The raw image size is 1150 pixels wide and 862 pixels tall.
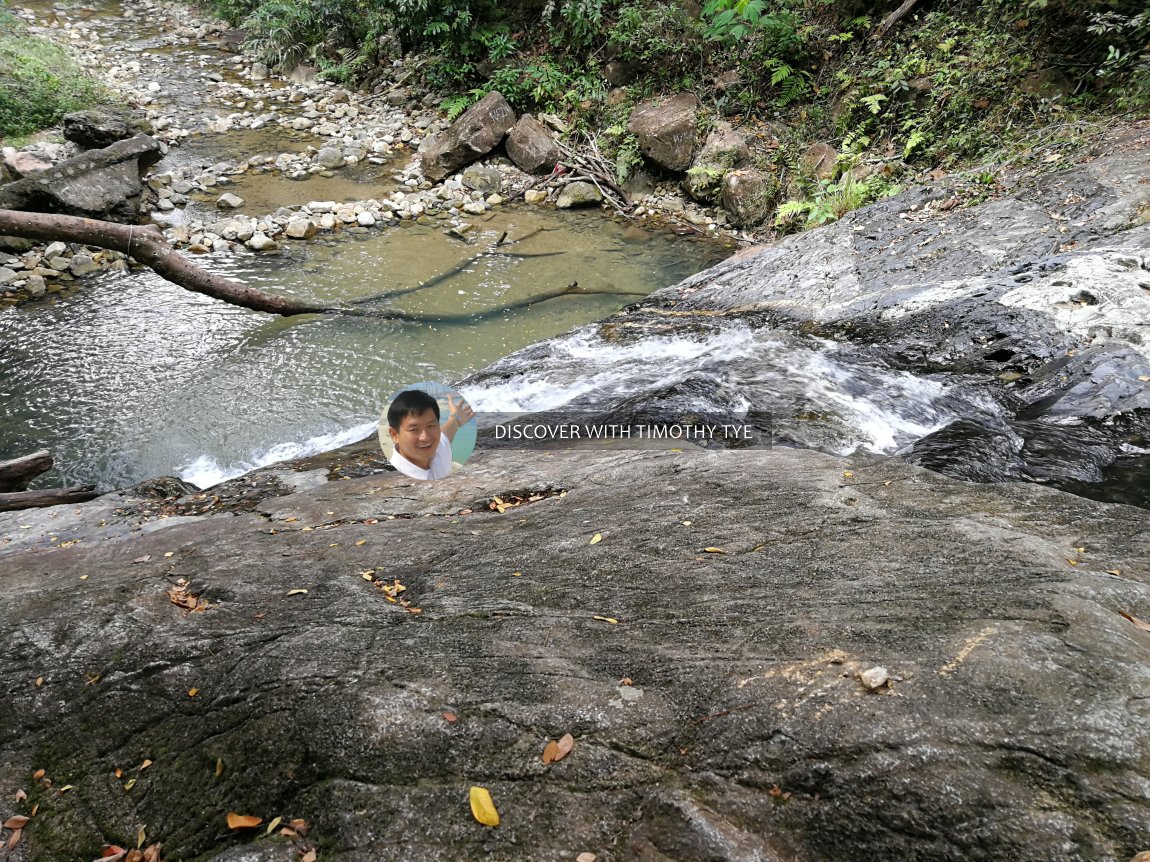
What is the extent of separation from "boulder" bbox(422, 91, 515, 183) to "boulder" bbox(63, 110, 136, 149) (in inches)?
195

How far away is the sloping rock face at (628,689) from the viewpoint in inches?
57.6

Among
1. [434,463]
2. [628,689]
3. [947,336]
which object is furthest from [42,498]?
[947,336]

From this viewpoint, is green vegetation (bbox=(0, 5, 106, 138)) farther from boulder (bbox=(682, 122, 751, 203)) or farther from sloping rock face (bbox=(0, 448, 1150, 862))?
sloping rock face (bbox=(0, 448, 1150, 862))

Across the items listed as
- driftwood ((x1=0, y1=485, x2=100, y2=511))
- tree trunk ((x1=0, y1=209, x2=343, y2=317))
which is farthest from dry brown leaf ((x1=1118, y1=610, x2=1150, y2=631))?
tree trunk ((x1=0, y1=209, x2=343, y2=317))

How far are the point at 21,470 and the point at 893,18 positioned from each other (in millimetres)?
11902

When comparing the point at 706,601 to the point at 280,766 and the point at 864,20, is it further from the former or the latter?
the point at 864,20

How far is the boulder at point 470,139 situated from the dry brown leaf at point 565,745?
456 inches

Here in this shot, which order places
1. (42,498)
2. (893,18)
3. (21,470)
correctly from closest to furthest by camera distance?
(42,498) < (21,470) < (893,18)

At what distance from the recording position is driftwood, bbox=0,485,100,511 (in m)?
4.43

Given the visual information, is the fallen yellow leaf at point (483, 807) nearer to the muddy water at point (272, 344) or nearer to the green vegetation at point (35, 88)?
the muddy water at point (272, 344)

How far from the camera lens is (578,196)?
36.3 ft

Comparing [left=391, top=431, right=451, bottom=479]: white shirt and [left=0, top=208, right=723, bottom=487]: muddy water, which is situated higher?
[left=391, top=431, right=451, bottom=479]: white shirt

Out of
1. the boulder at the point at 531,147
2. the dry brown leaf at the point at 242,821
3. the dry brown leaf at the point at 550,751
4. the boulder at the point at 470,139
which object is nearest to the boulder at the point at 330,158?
the boulder at the point at 470,139

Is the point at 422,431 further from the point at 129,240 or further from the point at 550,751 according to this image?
the point at 129,240
